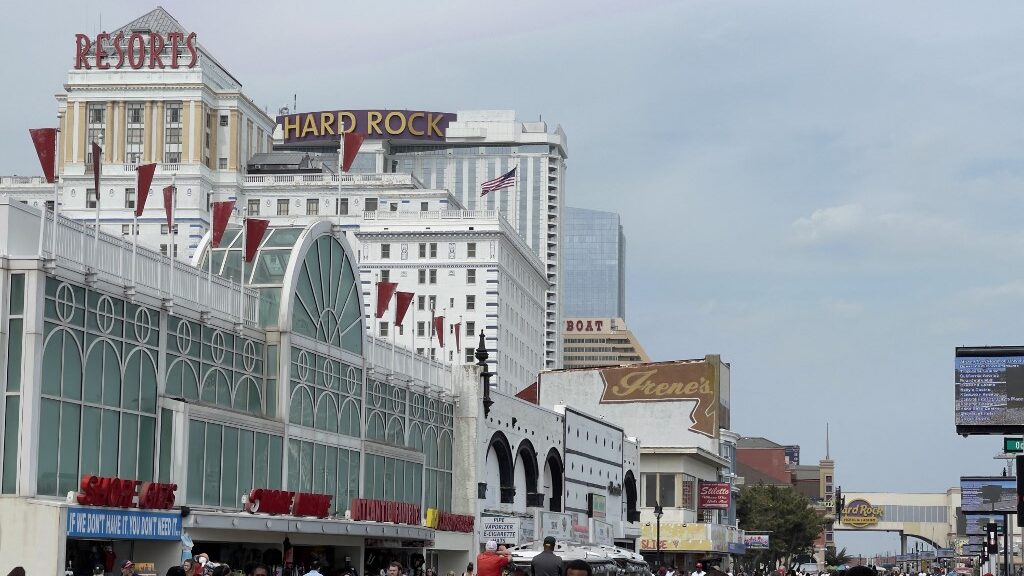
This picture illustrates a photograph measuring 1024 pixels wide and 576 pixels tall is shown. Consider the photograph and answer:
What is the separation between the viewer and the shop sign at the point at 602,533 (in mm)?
76562

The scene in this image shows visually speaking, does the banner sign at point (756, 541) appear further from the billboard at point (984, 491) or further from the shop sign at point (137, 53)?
the shop sign at point (137, 53)

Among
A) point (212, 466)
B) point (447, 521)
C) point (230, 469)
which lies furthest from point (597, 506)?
point (212, 466)

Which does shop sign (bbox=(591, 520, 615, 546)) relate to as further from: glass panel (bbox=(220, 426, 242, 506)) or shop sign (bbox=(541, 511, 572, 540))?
glass panel (bbox=(220, 426, 242, 506))

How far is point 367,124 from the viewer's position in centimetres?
17788

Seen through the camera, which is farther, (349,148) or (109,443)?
(349,148)

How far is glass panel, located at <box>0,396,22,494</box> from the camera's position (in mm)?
31547

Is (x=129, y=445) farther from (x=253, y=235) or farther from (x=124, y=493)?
(x=253, y=235)

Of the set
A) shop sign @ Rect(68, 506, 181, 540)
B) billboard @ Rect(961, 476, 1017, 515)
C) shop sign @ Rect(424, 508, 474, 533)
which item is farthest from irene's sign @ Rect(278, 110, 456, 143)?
shop sign @ Rect(68, 506, 181, 540)

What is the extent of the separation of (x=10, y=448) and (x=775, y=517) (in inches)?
3828

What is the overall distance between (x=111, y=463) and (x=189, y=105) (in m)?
103

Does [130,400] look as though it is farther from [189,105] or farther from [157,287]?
[189,105]

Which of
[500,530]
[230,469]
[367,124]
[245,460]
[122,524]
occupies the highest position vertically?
[367,124]

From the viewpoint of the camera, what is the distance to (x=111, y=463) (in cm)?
3488

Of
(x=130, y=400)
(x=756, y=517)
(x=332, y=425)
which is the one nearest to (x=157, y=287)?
(x=130, y=400)
